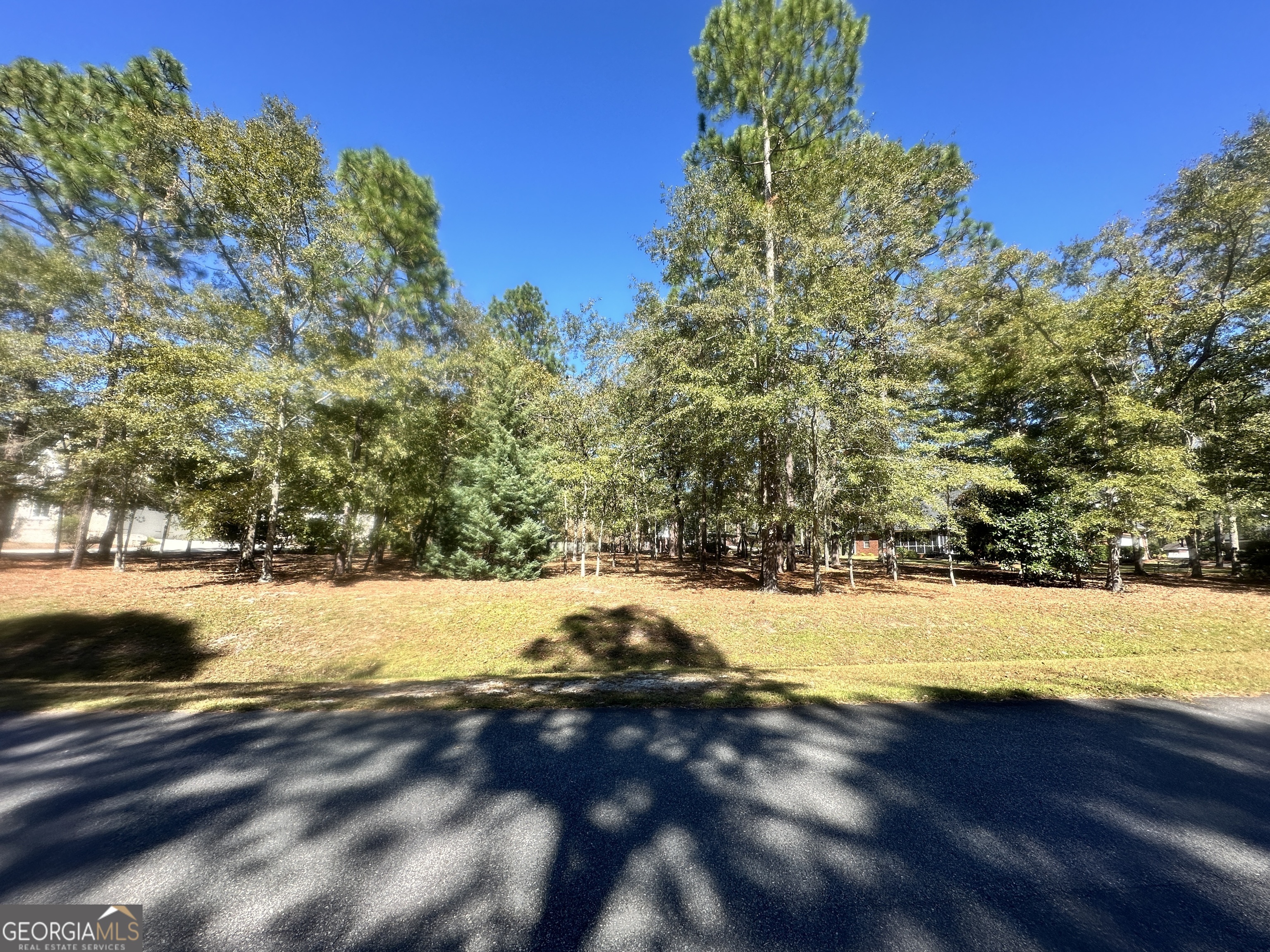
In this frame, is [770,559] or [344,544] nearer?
[770,559]

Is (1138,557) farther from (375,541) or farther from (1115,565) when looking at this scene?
(375,541)

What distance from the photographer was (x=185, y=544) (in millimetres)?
34438

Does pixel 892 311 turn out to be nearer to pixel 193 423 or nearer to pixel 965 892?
pixel 965 892

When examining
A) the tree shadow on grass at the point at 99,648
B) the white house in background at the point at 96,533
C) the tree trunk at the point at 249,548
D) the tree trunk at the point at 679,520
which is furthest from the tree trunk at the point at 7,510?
the tree trunk at the point at 679,520

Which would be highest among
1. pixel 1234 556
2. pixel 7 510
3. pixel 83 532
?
pixel 7 510

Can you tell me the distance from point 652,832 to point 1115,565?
61.2 ft

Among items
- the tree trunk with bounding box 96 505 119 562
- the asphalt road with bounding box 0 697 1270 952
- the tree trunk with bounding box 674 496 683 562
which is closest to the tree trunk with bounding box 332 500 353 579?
the asphalt road with bounding box 0 697 1270 952

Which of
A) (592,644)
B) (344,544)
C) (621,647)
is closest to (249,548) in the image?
(344,544)

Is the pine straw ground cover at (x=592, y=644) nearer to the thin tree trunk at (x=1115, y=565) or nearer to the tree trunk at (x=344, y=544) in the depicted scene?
the thin tree trunk at (x=1115, y=565)

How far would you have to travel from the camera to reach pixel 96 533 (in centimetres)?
3575

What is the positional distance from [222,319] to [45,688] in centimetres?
1239

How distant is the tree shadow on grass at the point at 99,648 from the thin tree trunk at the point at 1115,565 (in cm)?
2435

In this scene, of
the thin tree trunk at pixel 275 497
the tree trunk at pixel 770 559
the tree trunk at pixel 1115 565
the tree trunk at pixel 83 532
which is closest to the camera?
the thin tree trunk at pixel 275 497

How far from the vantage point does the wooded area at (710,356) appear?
12.5 m
